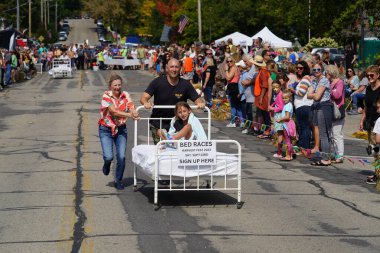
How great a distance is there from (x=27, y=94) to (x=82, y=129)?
13969 millimetres

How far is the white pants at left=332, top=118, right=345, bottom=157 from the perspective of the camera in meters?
15.2

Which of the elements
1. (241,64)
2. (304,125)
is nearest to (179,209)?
(304,125)

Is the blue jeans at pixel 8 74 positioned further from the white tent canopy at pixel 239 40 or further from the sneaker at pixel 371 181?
the sneaker at pixel 371 181

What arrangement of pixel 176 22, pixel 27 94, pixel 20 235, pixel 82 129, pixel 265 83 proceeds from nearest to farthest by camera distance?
pixel 20 235 < pixel 265 83 < pixel 82 129 < pixel 27 94 < pixel 176 22

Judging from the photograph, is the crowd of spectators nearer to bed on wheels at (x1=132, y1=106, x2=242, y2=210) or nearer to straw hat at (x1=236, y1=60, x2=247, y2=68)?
straw hat at (x1=236, y1=60, x2=247, y2=68)

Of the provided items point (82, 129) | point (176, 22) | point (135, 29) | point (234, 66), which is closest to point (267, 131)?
point (234, 66)

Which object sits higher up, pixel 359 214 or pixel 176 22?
pixel 176 22

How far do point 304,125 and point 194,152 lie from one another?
6109 millimetres

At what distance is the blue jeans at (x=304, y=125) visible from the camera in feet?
52.8

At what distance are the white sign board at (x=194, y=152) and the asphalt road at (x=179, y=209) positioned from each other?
0.64m

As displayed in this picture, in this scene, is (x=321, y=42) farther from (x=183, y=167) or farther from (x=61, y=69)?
(x=183, y=167)

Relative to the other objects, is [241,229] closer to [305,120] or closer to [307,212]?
[307,212]

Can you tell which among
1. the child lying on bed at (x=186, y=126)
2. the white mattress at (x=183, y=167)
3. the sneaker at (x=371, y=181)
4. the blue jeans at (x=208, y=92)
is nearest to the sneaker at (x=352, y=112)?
the blue jeans at (x=208, y=92)

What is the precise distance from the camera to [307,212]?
1062 centimetres
